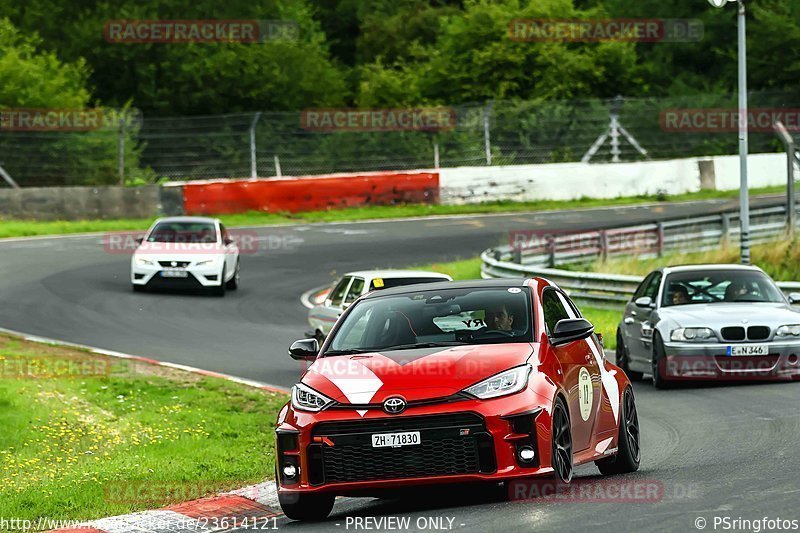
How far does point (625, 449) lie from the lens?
10.5 metres

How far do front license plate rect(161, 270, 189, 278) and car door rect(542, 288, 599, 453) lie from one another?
18500 mm

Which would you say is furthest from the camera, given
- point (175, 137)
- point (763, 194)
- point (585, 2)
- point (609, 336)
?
point (585, 2)

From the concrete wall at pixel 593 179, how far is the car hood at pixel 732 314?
2531 cm

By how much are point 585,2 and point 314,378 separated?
6167cm

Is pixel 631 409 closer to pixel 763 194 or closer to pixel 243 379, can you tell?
pixel 243 379

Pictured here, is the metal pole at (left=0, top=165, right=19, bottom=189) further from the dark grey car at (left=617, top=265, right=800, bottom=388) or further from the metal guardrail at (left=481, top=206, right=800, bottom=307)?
the dark grey car at (left=617, top=265, right=800, bottom=388)

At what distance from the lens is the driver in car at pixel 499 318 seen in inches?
385

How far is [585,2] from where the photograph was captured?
68938mm

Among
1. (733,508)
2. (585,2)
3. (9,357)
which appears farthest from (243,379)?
(585,2)

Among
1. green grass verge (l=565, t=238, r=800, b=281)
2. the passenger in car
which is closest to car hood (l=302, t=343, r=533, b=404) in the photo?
the passenger in car

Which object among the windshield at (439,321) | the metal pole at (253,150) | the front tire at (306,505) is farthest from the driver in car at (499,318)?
the metal pole at (253,150)

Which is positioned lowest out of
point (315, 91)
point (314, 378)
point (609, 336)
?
point (609, 336)

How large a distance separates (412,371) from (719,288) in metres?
9.90

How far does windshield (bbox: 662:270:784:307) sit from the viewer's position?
1770cm
